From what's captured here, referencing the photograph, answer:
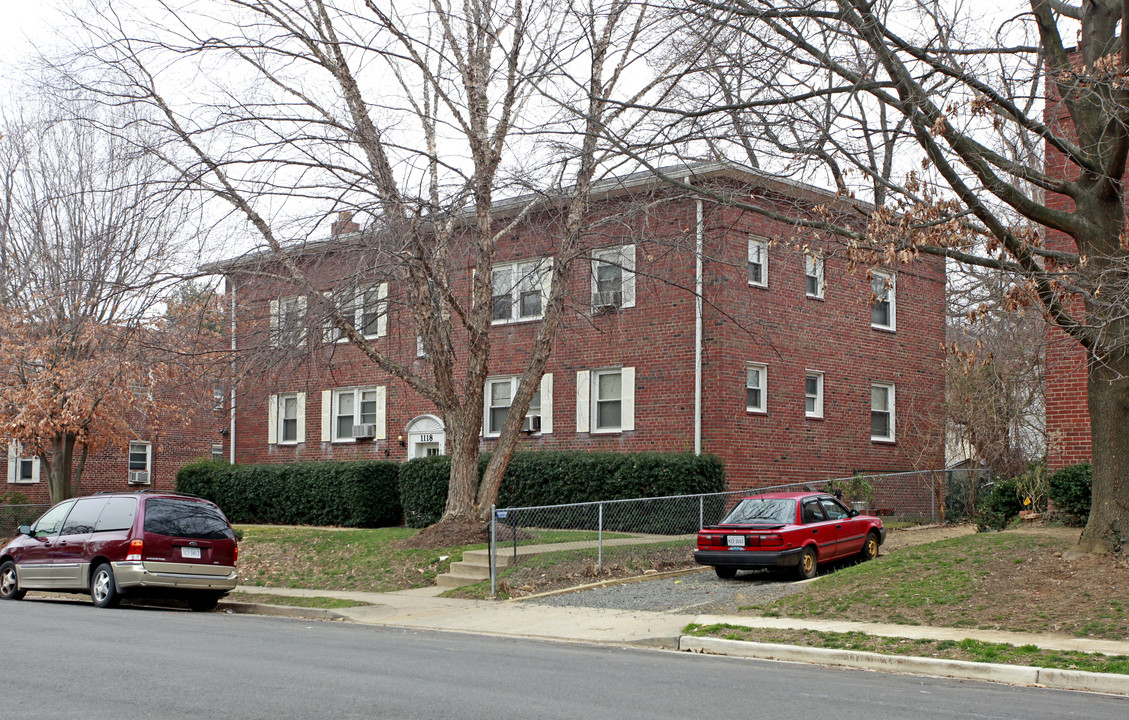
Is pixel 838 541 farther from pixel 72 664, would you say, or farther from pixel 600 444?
pixel 72 664

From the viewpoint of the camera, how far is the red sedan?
1641cm

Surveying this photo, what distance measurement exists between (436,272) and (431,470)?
8.74m

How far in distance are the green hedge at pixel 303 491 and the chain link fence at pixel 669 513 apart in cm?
880

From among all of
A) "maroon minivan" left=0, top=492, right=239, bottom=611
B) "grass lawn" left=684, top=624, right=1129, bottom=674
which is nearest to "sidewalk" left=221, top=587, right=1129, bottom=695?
"grass lawn" left=684, top=624, right=1129, bottom=674

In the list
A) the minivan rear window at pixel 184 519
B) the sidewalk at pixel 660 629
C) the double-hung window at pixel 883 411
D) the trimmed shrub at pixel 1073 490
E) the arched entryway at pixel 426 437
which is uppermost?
the double-hung window at pixel 883 411

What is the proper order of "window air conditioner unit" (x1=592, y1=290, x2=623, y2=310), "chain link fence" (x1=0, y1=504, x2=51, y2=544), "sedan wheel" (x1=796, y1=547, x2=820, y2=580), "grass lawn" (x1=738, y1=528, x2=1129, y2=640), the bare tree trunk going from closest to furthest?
"grass lawn" (x1=738, y1=528, x2=1129, y2=640) → the bare tree trunk → "sedan wheel" (x1=796, y1=547, x2=820, y2=580) → "window air conditioner unit" (x1=592, y1=290, x2=623, y2=310) → "chain link fence" (x1=0, y1=504, x2=51, y2=544)

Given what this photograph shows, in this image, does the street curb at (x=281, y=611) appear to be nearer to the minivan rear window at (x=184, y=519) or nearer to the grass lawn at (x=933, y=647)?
the minivan rear window at (x=184, y=519)

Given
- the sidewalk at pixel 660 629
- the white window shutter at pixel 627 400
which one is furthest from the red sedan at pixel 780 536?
the white window shutter at pixel 627 400

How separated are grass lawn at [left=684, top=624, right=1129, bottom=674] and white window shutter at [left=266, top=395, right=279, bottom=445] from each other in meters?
23.5

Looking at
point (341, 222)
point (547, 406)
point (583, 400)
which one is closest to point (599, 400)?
point (583, 400)

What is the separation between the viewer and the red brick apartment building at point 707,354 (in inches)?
952

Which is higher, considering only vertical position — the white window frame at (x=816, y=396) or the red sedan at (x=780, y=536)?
the white window frame at (x=816, y=396)

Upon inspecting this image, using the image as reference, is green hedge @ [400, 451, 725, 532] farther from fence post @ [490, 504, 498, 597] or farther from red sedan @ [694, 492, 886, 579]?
fence post @ [490, 504, 498, 597]

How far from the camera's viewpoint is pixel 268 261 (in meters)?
18.6
